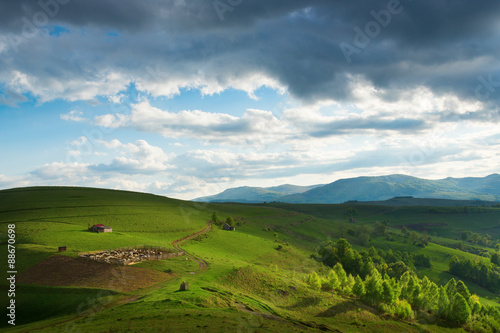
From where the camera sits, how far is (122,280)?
50469mm

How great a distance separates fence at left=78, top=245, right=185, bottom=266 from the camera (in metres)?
60.0

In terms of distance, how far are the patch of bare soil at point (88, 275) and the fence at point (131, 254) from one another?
10.7 feet

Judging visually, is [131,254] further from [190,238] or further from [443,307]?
[443,307]

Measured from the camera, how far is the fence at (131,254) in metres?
60.0

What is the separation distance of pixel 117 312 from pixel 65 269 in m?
24.4

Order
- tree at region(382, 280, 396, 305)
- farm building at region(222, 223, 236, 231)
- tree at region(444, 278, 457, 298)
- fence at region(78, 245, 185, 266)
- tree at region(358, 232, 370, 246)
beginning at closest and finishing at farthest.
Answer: fence at region(78, 245, 185, 266), tree at region(382, 280, 396, 305), tree at region(444, 278, 457, 298), farm building at region(222, 223, 236, 231), tree at region(358, 232, 370, 246)

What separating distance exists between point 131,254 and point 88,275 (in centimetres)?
1360

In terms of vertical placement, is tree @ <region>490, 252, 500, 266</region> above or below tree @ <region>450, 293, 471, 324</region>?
below

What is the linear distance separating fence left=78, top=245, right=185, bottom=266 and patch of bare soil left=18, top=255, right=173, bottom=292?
325 centimetres

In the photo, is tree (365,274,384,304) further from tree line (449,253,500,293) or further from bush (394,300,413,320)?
tree line (449,253,500,293)

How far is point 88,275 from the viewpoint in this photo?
51.7 meters

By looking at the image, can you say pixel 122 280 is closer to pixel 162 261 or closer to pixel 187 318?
pixel 162 261

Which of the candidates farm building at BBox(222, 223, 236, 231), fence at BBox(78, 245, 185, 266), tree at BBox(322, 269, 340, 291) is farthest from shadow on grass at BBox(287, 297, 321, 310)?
farm building at BBox(222, 223, 236, 231)

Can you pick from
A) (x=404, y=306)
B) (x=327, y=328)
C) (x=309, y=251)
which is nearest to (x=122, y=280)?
(x=327, y=328)
